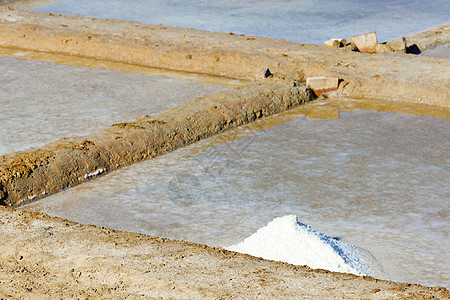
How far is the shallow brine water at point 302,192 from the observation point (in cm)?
405

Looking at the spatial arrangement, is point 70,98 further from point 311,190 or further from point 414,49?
point 414,49

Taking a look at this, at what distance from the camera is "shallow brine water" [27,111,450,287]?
405cm

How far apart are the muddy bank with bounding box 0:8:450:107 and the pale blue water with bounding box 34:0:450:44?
1.33 metres

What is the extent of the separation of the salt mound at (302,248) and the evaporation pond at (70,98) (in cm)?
273

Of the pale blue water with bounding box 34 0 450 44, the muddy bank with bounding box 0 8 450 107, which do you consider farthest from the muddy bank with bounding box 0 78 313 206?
the pale blue water with bounding box 34 0 450 44

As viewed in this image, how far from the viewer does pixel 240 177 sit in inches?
198

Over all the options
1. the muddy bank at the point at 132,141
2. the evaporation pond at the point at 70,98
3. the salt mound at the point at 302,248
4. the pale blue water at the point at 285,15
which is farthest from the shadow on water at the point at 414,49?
the salt mound at the point at 302,248

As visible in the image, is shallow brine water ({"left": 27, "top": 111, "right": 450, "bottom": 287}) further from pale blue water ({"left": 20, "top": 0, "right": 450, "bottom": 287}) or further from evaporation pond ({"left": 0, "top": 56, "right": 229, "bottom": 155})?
evaporation pond ({"left": 0, "top": 56, "right": 229, "bottom": 155})

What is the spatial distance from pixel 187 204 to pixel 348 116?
271 cm

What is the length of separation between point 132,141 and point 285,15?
8166 mm

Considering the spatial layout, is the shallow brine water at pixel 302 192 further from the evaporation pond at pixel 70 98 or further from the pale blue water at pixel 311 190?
the evaporation pond at pixel 70 98

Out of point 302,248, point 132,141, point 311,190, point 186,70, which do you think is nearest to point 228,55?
point 186,70

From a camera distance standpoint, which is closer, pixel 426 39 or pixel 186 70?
pixel 186 70

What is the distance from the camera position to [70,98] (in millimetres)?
7277
